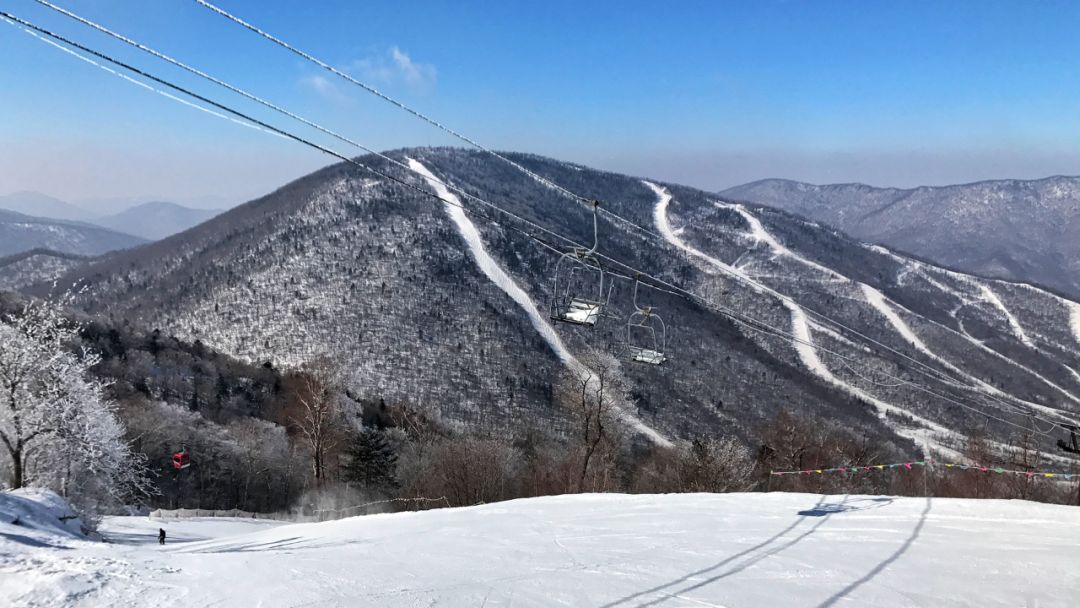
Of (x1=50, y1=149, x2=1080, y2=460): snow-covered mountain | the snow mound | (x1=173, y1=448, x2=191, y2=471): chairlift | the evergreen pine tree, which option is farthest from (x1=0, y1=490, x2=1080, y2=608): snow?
(x1=50, y1=149, x2=1080, y2=460): snow-covered mountain

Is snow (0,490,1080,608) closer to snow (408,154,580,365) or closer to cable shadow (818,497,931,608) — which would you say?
cable shadow (818,497,931,608)

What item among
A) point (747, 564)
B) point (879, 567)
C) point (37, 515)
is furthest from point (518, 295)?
point (879, 567)

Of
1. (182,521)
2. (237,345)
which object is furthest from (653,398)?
(182,521)

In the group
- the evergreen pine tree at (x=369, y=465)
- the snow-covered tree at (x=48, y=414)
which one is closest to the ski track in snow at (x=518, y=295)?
the evergreen pine tree at (x=369, y=465)

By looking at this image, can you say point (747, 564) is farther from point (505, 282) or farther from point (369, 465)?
point (505, 282)

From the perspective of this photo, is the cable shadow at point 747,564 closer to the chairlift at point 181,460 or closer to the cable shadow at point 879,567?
the cable shadow at point 879,567

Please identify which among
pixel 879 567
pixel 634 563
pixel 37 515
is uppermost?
pixel 879 567

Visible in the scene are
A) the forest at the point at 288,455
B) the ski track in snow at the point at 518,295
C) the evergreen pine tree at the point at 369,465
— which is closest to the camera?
the forest at the point at 288,455
